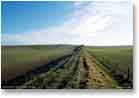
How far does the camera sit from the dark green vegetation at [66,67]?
165 cm

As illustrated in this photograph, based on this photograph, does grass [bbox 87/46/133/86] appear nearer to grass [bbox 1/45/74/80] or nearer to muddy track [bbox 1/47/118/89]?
muddy track [bbox 1/47/118/89]

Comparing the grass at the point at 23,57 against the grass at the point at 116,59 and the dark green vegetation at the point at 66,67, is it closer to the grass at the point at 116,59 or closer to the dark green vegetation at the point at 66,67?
the dark green vegetation at the point at 66,67

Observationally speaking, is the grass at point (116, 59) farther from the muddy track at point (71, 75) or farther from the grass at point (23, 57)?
the grass at point (23, 57)

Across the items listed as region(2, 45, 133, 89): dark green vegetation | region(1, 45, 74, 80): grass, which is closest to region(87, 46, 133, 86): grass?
region(2, 45, 133, 89): dark green vegetation

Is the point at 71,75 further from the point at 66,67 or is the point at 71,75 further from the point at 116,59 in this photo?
the point at 116,59

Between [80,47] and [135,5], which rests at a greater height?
[135,5]

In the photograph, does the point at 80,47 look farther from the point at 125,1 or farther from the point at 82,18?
the point at 125,1

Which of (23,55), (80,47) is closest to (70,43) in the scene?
(80,47)

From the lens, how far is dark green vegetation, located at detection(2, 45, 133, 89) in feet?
5.43

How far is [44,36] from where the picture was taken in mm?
1677

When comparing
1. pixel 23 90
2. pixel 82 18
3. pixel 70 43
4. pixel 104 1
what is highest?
pixel 104 1

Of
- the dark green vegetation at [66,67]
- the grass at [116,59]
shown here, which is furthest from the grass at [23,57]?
the grass at [116,59]

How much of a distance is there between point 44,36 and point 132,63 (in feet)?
1.84

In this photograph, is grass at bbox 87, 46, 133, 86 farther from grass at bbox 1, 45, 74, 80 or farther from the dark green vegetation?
grass at bbox 1, 45, 74, 80
